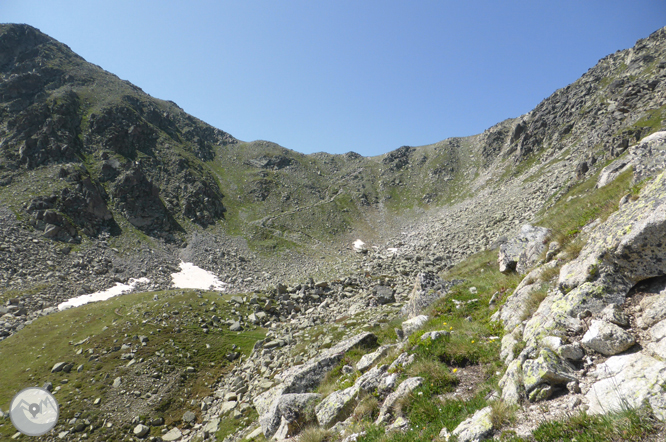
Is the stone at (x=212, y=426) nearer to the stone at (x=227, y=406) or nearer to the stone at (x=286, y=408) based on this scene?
the stone at (x=227, y=406)

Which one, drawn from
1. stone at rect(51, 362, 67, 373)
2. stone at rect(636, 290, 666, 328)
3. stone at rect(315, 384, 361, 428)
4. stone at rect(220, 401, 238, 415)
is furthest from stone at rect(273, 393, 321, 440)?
stone at rect(51, 362, 67, 373)

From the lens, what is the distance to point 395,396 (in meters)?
7.74

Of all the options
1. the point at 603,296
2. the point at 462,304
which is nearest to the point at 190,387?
the point at 462,304

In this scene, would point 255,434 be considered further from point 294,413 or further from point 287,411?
point 294,413

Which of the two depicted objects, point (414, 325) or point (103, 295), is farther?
point (103, 295)

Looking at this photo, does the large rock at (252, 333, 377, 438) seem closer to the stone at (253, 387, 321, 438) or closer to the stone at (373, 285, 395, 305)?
the stone at (253, 387, 321, 438)

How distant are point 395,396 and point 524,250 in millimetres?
9883

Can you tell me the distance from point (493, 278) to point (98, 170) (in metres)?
99.9

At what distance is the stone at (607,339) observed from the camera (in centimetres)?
501

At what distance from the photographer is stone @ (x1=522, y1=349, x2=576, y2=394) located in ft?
17.0

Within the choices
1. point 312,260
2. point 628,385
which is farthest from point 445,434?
point 312,260

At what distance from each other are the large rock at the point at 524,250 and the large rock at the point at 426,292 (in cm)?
A: 340

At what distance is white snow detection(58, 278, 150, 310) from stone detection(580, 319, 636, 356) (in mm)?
52110

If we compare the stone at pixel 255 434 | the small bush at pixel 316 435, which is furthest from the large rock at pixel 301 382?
the small bush at pixel 316 435
